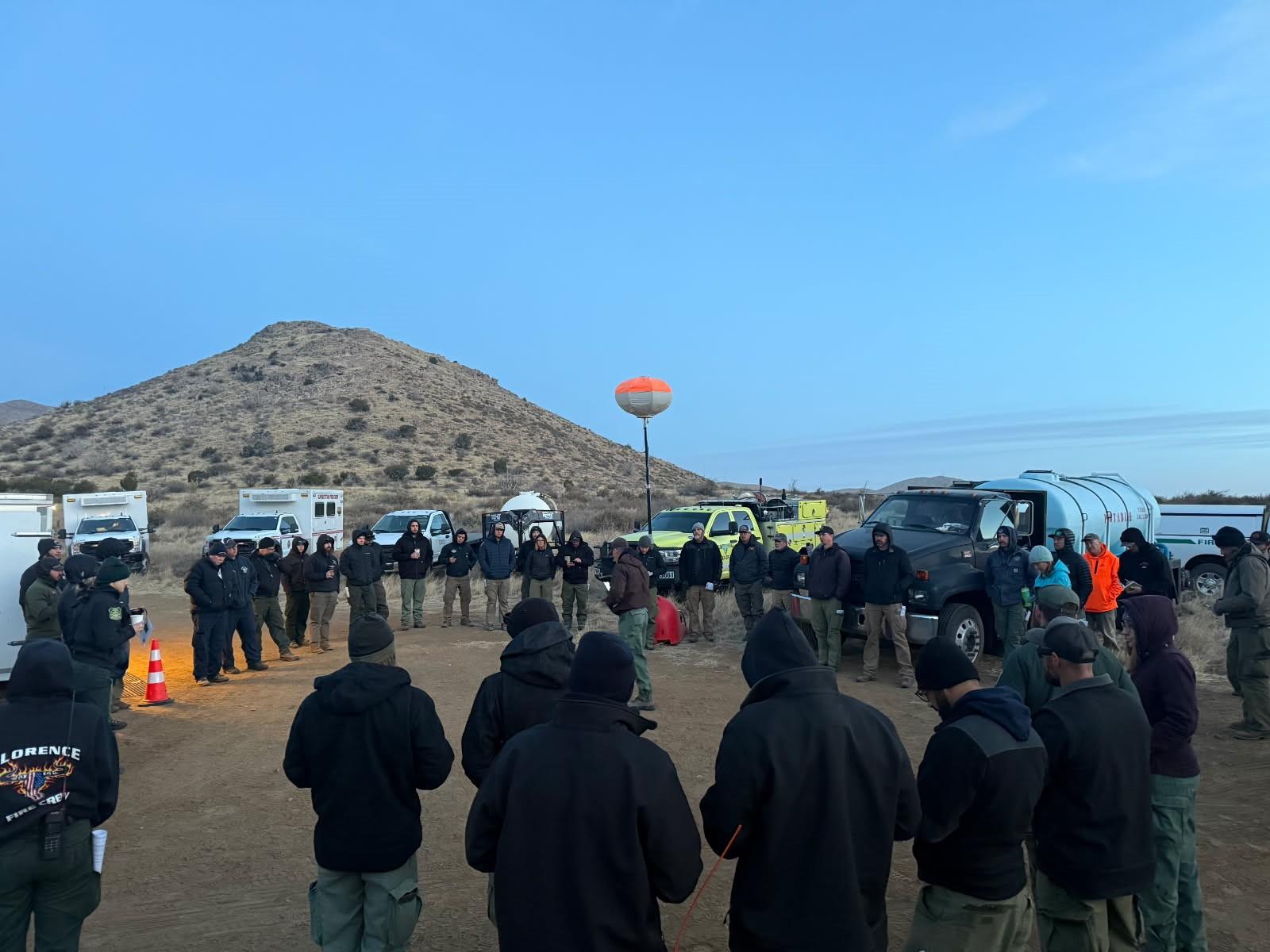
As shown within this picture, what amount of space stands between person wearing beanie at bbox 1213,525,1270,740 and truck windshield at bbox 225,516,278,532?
21.7m

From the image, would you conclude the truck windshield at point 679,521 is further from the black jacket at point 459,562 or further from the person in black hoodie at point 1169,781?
the person in black hoodie at point 1169,781

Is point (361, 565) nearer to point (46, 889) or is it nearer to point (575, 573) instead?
point (575, 573)

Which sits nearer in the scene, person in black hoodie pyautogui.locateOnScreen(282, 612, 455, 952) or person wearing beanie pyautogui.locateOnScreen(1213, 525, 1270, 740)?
person in black hoodie pyautogui.locateOnScreen(282, 612, 455, 952)

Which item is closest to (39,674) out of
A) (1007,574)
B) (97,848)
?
(97,848)

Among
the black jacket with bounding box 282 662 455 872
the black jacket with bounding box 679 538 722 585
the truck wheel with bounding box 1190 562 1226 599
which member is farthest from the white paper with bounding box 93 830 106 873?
the truck wheel with bounding box 1190 562 1226 599

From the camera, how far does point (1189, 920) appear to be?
165 inches

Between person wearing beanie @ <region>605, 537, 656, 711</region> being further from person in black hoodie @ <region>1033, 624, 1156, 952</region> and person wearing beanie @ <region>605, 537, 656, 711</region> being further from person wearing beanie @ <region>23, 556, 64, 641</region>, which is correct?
person in black hoodie @ <region>1033, 624, 1156, 952</region>

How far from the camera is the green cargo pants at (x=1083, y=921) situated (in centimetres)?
342

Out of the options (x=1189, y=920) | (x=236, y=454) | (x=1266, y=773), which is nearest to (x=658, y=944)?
(x=1189, y=920)

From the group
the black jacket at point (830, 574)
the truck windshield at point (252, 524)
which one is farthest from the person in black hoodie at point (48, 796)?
the truck windshield at point (252, 524)

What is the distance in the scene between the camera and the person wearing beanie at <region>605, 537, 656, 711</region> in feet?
30.2

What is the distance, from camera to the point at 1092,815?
3.34m

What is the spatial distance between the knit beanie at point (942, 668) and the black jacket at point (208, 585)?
381 inches

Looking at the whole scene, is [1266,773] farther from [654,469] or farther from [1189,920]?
[654,469]
